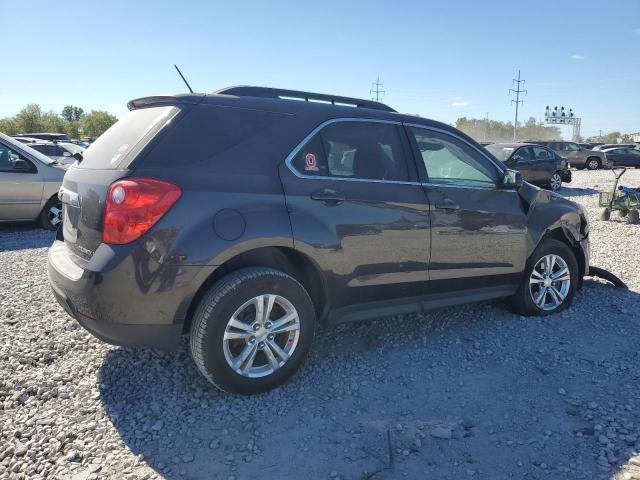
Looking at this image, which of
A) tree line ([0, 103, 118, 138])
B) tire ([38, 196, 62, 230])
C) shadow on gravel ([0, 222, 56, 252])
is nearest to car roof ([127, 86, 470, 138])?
shadow on gravel ([0, 222, 56, 252])

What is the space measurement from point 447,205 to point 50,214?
23.5 ft

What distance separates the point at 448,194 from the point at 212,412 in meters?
2.31

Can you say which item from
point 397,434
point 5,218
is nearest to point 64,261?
point 397,434

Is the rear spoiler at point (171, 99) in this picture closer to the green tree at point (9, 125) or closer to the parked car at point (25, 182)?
the parked car at point (25, 182)

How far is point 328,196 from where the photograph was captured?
325cm

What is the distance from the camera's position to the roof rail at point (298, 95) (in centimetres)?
344

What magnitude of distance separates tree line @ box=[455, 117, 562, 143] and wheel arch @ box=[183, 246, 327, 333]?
3813 inches

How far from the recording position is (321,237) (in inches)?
126

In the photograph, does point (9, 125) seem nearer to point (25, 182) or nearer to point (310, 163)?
point (25, 182)

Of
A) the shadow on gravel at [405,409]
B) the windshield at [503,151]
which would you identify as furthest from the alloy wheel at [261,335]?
the windshield at [503,151]

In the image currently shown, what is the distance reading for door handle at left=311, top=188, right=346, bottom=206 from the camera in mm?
3209

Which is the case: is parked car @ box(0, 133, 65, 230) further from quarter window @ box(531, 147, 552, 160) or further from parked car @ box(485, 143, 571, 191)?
quarter window @ box(531, 147, 552, 160)

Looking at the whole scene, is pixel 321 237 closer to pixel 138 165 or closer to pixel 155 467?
pixel 138 165

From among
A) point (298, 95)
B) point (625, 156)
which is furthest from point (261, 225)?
point (625, 156)
